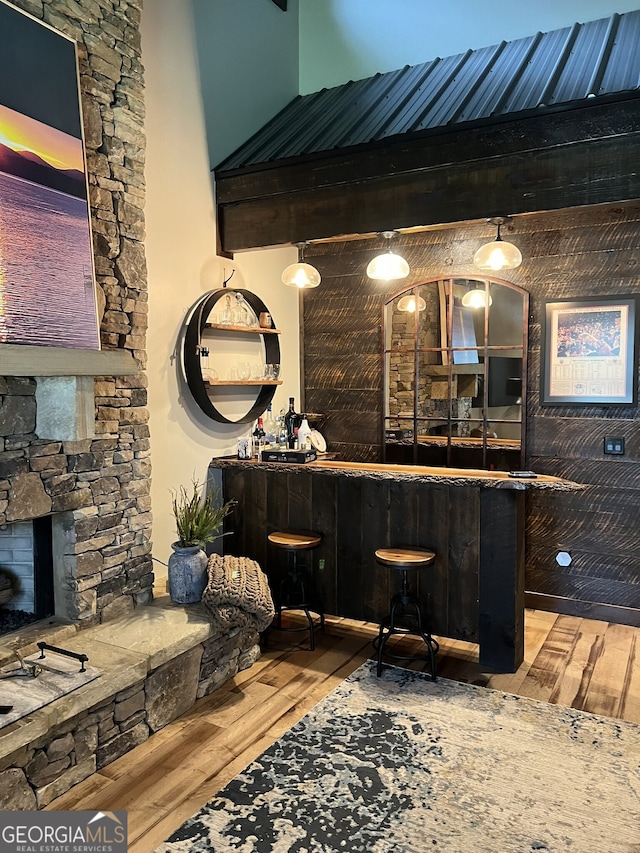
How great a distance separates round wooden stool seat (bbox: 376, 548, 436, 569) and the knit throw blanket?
2.07ft

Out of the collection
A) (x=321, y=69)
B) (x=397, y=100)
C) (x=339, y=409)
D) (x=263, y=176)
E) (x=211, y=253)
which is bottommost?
(x=339, y=409)

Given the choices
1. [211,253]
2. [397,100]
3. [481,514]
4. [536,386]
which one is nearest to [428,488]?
[481,514]

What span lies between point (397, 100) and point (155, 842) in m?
3.98

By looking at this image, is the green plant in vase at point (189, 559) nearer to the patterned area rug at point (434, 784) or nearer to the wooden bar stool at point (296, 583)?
the wooden bar stool at point (296, 583)

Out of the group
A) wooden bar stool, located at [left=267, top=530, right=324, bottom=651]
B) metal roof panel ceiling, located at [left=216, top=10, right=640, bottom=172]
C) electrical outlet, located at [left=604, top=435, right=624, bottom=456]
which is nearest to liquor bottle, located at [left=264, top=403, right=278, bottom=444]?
wooden bar stool, located at [left=267, top=530, right=324, bottom=651]

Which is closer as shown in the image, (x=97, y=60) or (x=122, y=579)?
(x=97, y=60)

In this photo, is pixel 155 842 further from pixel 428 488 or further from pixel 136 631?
pixel 428 488

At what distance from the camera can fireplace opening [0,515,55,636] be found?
2.94 metres

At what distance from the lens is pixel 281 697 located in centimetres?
309

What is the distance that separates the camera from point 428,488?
11.5 ft

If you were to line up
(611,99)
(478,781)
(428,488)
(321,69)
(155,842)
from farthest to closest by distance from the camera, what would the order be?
(321,69) → (428,488) → (611,99) → (478,781) → (155,842)

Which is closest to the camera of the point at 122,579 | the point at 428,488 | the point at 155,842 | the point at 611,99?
the point at 155,842

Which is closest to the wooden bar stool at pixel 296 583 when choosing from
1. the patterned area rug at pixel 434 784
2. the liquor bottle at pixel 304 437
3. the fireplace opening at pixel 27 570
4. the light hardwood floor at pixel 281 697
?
the light hardwood floor at pixel 281 697

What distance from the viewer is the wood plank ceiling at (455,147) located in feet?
9.93
